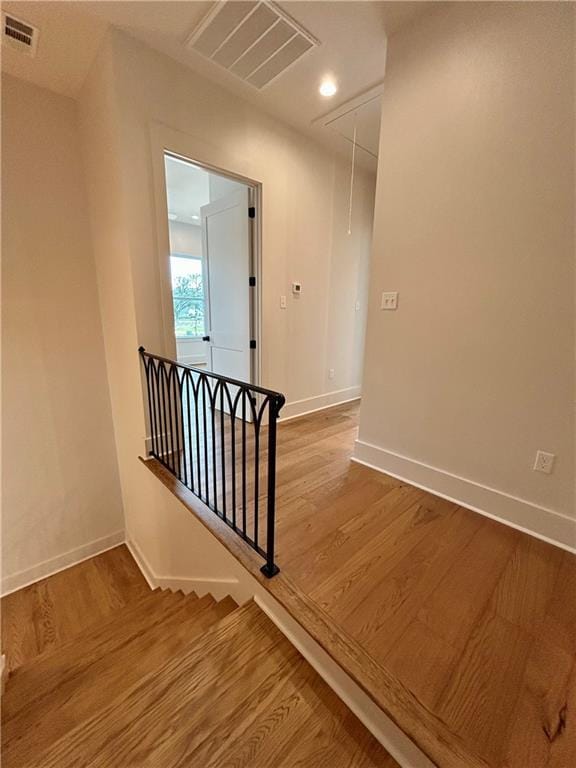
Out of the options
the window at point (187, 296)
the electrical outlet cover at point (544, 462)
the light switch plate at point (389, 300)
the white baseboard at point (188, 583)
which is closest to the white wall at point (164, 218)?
the white baseboard at point (188, 583)

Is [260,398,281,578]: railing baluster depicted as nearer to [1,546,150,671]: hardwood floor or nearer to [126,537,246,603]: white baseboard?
[126,537,246,603]: white baseboard

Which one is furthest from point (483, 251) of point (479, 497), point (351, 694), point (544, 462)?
point (351, 694)

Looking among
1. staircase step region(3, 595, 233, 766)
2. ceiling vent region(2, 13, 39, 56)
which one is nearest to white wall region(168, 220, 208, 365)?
ceiling vent region(2, 13, 39, 56)

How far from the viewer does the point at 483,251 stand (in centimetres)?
166

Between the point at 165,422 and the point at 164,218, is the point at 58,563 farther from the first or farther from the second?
the point at 164,218

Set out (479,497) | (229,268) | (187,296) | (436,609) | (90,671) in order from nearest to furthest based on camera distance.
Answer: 1. (436,609)
2. (90,671)
3. (479,497)
4. (229,268)
5. (187,296)

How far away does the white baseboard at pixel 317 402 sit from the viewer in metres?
3.36

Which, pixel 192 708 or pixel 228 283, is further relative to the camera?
pixel 228 283

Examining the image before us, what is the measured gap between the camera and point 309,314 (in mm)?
3385

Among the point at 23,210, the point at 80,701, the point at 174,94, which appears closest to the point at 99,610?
the point at 80,701

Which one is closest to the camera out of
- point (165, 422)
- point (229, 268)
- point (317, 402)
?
point (165, 422)

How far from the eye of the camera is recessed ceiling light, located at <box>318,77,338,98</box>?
2.21 m

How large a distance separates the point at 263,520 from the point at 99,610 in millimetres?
1963

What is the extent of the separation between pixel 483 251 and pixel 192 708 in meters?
2.32
